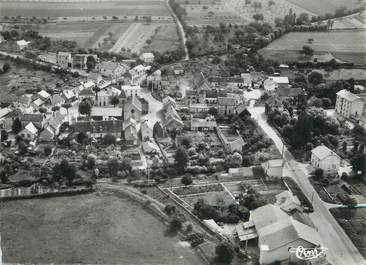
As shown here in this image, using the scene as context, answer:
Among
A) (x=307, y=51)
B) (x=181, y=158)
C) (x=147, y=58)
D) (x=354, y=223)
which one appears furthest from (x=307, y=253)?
(x=307, y=51)

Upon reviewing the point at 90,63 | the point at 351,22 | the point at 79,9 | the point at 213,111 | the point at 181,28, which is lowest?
the point at 213,111

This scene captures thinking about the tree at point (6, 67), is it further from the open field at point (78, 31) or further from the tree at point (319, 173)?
the tree at point (319, 173)

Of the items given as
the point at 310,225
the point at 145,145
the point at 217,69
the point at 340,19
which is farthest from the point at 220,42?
the point at 310,225

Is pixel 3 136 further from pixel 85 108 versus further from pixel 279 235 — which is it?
pixel 279 235

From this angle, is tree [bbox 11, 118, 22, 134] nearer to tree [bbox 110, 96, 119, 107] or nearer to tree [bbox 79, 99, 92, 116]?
tree [bbox 79, 99, 92, 116]

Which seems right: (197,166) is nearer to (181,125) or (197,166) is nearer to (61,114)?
(181,125)

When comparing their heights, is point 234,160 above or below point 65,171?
below

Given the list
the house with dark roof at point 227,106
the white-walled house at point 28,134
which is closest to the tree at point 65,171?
the white-walled house at point 28,134
